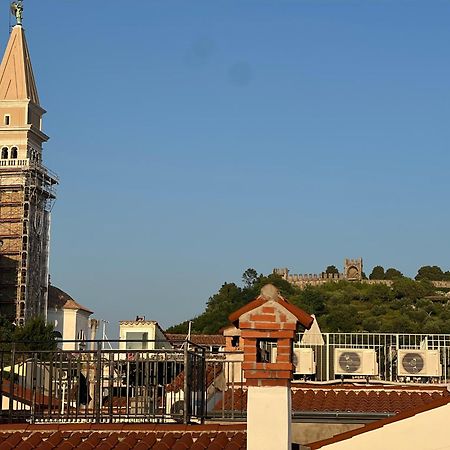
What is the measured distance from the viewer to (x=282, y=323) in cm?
909

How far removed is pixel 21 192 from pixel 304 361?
76.4m

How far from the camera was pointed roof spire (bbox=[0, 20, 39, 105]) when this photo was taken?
103 metres

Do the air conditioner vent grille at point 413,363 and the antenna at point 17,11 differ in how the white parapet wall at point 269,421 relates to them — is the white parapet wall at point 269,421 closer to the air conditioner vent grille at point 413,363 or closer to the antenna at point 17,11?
the air conditioner vent grille at point 413,363

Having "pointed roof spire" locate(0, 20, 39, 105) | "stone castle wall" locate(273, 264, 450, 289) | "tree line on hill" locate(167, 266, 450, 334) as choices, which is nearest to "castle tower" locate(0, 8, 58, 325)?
"pointed roof spire" locate(0, 20, 39, 105)

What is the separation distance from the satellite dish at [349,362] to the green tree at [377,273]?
483 ft

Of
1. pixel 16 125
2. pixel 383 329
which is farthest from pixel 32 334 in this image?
pixel 383 329

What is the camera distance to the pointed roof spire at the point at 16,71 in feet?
338

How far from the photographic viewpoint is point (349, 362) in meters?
19.0

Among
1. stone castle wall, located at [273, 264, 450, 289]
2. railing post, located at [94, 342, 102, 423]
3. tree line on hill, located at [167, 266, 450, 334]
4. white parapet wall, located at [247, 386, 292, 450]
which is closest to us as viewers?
white parapet wall, located at [247, 386, 292, 450]

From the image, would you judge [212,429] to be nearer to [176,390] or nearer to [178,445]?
[178,445]

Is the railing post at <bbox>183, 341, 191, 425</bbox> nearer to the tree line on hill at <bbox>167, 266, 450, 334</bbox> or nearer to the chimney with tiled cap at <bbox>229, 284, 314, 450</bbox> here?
the chimney with tiled cap at <bbox>229, 284, 314, 450</bbox>

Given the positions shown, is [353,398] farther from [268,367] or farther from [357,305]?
[357,305]

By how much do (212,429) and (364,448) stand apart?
7.22 feet

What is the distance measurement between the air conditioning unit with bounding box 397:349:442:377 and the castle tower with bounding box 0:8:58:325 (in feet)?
236
